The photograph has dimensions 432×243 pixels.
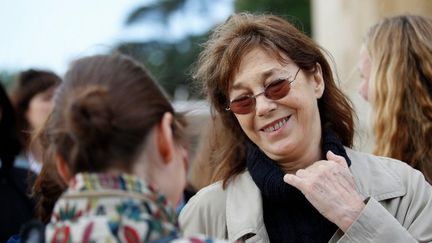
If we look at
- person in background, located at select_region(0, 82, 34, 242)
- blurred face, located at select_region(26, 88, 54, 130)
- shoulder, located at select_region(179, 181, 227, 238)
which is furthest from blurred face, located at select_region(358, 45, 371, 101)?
blurred face, located at select_region(26, 88, 54, 130)

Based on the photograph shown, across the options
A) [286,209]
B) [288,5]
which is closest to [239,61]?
[286,209]

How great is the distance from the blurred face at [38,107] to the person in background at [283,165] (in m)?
2.43

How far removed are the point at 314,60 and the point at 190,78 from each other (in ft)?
2.22

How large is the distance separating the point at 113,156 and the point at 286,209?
1.21 m

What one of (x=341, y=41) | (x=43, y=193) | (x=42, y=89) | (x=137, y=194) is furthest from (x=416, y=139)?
(x=341, y=41)

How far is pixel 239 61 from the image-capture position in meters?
3.07

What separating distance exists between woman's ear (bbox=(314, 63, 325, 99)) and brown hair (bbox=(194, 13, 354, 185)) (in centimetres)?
3

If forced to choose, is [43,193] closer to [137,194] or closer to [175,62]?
[137,194]

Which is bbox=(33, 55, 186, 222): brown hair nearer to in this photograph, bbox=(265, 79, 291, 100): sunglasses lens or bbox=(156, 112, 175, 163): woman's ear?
bbox=(156, 112, 175, 163): woman's ear

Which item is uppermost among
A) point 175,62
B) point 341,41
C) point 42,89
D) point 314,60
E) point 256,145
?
point 314,60

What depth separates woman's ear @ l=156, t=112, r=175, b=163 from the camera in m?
2.10

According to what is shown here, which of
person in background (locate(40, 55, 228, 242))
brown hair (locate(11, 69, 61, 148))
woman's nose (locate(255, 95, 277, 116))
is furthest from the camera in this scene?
brown hair (locate(11, 69, 61, 148))

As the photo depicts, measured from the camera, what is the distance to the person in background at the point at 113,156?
1.93 m

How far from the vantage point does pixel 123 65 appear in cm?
214
